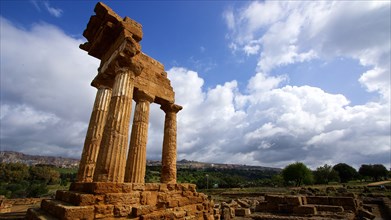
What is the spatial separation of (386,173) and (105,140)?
342ft

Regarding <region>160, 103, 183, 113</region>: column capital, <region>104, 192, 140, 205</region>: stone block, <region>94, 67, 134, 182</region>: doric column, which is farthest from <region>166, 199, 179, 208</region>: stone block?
<region>160, 103, 183, 113</region>: column capital

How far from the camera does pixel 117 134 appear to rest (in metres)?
8.12

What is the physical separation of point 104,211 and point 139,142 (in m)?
4.96

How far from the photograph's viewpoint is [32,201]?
98.8 feet

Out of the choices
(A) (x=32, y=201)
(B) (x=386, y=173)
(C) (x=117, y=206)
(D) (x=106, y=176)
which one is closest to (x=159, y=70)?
(D) (x=106, y=176)

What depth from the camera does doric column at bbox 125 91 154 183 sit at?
10.1 m

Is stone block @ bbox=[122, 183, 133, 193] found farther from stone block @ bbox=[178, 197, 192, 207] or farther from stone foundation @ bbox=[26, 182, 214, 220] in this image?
stone block @ bbox=[178, 197, 192, 207]

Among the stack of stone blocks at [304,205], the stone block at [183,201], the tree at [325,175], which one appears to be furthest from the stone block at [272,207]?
the tree at [325,175]

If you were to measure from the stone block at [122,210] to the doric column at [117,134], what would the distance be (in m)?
1.35

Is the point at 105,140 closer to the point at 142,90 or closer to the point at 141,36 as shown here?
the point at 142,90

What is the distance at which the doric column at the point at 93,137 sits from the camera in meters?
9.27

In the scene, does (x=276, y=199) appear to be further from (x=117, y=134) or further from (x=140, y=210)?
(x=117, y=134)

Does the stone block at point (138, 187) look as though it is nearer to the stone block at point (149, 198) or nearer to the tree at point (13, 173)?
the stone block at point (149, 198)

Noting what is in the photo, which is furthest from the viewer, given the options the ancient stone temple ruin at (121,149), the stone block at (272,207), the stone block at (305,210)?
the stone block at (272,207)
